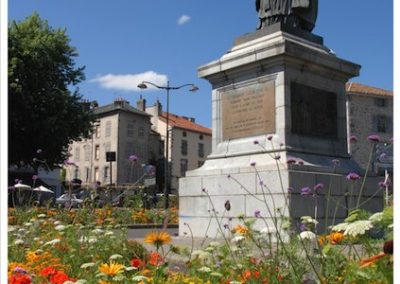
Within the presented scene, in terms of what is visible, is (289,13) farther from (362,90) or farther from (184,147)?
(184,147)

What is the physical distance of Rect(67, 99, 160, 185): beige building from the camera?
203 feet

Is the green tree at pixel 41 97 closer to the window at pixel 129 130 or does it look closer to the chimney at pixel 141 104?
the window at pixel 129 130

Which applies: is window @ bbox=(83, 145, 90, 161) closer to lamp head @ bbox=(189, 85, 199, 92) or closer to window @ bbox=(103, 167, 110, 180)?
Answer: window @ bbox=(103, 167, 110, 180)

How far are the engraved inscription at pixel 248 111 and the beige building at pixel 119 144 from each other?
2051 inches

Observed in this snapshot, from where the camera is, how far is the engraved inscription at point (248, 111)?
8.46 meters

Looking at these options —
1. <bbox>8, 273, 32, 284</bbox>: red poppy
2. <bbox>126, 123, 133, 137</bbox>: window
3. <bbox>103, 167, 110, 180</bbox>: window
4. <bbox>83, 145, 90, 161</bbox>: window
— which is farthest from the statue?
<bbox>83, 145, 90, 161</bbox>: window

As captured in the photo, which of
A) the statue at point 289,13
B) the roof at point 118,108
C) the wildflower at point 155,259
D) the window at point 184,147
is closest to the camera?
the wildflower at point 155,259

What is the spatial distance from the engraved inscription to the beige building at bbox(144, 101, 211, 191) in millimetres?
57451

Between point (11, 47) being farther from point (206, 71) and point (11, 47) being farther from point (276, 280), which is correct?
point (276, 280)

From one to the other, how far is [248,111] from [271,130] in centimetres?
64

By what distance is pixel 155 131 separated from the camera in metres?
68.4

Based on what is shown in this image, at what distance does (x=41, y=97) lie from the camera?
27000 mm

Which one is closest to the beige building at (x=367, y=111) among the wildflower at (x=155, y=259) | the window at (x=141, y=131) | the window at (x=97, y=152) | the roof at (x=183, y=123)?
the roof at (x=183, y=123)
